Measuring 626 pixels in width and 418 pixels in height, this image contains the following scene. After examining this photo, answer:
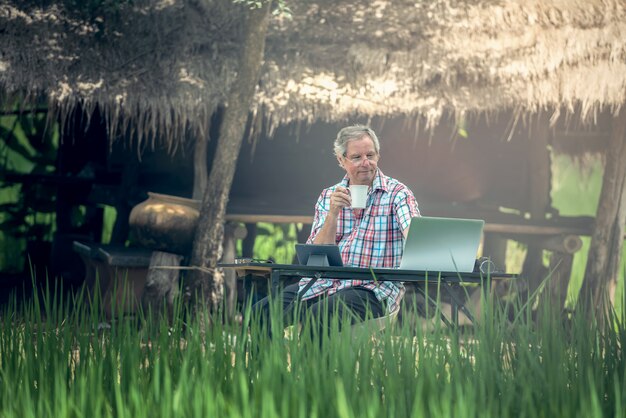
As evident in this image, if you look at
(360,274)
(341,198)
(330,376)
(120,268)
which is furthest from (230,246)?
(330,376)

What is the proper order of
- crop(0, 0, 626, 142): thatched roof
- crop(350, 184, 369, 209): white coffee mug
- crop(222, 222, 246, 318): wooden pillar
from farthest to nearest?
crop(222, 222, 246, 318): wooden pillar, crop(0, 0, 626, 142): thatched roof, crop(350, 184, 369, 209): white coffee mug

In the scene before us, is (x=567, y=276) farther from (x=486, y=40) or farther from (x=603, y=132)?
(x=486, y=40)

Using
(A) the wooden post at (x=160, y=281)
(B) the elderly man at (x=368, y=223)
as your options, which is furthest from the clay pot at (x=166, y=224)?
Result: (B) the elderly man at (x=368, y=223)

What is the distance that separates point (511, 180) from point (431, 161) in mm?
823

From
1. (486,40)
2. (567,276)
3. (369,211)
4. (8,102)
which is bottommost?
(567,276)

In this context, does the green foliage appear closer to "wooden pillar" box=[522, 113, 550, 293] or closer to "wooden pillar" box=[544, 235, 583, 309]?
"wooden pillar" box=[522, 113, 550, 293]

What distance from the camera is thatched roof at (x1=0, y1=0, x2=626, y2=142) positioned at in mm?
6719

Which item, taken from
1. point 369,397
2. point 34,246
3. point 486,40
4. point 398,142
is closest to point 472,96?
point 486,40

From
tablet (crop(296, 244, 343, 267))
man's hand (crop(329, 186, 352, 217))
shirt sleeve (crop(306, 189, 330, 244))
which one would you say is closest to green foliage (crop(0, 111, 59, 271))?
shirt sleeve (crop(306, 189, 330, 244))

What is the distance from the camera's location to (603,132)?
28.7 feet

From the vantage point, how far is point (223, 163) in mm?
6531

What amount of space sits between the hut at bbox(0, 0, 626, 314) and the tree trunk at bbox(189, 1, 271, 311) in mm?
349

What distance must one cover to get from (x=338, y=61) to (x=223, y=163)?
1.16m

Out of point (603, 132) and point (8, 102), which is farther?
point (603, 132)
